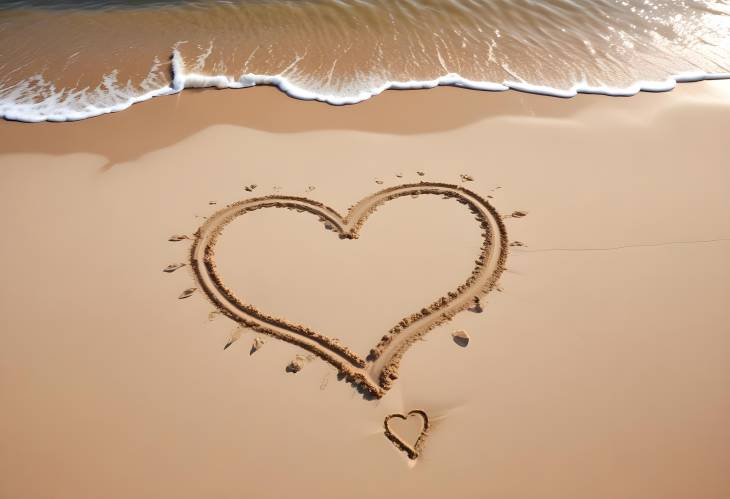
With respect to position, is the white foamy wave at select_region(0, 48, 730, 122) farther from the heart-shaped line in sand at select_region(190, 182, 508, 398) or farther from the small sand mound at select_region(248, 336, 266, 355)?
the small sand mound at select_region(248, 336, 266, 355)

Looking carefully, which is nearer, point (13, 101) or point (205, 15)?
point (13, 101)

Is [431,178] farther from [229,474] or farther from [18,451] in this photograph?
[18,451]

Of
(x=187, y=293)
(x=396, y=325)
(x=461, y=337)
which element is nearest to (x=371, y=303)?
(x=396, y=325)

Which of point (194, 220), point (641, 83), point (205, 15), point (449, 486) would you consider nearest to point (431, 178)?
point (194, 220)

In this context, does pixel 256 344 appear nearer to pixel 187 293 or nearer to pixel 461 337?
pixel 187 293

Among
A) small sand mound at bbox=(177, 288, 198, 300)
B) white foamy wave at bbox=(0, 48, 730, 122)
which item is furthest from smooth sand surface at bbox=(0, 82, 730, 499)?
white foamy wave at bbox=(0, 48, 730, 122)
